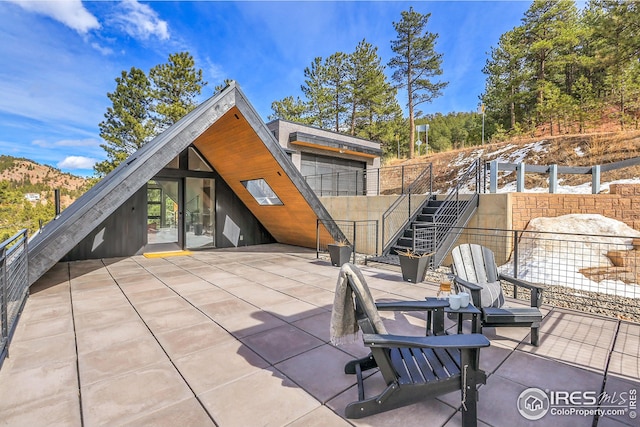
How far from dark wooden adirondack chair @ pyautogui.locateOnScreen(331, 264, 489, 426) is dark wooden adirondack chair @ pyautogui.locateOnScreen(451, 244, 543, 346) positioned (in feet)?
3.37

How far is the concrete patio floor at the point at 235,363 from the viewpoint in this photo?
6.23ft

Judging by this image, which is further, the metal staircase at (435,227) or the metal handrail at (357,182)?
the metal handrail at (357,182)

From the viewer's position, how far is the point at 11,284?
332cm

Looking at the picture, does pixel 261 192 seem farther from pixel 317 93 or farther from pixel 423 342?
pixel 317 93

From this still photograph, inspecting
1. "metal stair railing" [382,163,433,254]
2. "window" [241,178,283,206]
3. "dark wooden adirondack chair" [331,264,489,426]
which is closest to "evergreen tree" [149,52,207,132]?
"window" [241,178,283,206]

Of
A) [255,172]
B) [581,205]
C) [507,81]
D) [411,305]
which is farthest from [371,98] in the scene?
[411,305]

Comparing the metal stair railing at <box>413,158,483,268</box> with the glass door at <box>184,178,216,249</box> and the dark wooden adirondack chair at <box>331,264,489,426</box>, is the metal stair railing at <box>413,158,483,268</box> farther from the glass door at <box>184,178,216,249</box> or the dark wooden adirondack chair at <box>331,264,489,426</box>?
the glass door at <box>184,178,216,249</box>

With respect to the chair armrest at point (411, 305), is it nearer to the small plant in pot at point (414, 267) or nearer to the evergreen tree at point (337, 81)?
the small plant in pot at point (414, 267)

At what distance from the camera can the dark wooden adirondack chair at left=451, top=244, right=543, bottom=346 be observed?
276cm

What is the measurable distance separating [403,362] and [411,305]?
52 centimetres

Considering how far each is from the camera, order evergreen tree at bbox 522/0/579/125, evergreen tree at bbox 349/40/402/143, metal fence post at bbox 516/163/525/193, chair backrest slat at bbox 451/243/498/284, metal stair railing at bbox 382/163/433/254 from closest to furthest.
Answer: chair backrest slat at bbox 451/243/498/284 → metal fence post at bbox 516/163/525/193 → metal stair railing at bbox 382/163/433/254 → evergreen tree at bbox 522/0/579/125 → evergreen tree at bbox 349/40/402/143

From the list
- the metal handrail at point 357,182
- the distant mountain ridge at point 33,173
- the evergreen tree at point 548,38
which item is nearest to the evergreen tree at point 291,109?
the metal handrail at point 357,182

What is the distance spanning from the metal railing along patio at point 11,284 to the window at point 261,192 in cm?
483

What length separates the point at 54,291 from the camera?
466cm
